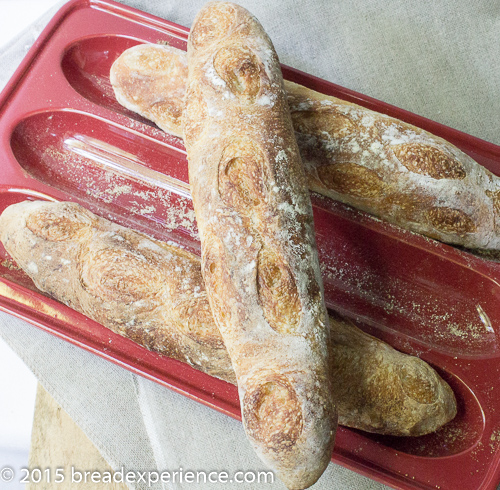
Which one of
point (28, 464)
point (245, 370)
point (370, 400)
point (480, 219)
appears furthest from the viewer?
point (28, 464)

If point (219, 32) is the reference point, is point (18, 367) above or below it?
below

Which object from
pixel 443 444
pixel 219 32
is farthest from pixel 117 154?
pixel 443 444

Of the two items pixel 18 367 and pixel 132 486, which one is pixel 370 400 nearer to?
pixel 132 486

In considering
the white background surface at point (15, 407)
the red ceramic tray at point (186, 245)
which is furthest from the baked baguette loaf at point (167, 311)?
the white background surface at point (15, 407)

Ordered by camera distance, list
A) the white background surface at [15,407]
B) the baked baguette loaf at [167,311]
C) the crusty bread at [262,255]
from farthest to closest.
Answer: the white background surface at [15,407]
the baked baguette loaf at [167,311]
the crusty bread at [262,255]

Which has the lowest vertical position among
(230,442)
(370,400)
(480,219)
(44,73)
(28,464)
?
(28,464)

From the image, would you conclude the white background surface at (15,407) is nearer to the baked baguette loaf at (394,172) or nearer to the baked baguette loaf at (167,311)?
the baked baguette loaf at (167,311)

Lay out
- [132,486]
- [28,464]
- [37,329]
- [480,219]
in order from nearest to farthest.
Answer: [480,219] < [132,486] < [37,329] < [28,464]
